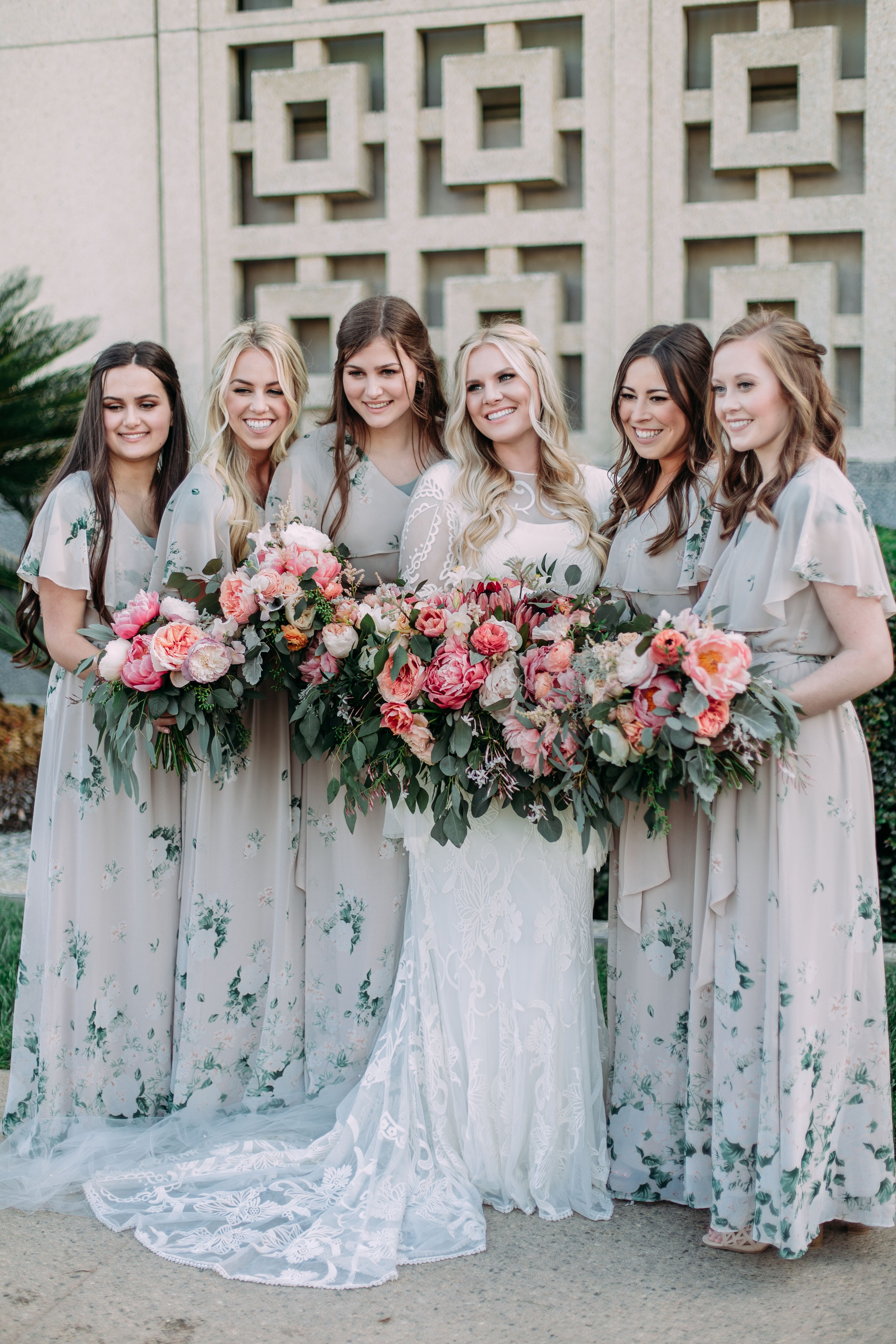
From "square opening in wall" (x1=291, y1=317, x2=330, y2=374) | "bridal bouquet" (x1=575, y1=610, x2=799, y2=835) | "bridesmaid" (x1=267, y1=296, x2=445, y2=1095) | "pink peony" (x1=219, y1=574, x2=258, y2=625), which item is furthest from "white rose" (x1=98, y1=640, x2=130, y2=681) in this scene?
"square opening in wall" (x1=291, y1=317, x2=330, y2=374)

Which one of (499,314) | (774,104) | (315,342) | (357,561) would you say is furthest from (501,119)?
(357,561)

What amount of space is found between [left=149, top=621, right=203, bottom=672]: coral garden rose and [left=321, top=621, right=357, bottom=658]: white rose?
0.33m

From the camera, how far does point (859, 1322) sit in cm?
266

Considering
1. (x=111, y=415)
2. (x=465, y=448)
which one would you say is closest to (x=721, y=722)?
(x=465, y=448)

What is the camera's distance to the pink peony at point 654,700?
8.95 ft

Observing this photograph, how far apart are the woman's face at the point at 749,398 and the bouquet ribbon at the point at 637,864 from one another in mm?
962

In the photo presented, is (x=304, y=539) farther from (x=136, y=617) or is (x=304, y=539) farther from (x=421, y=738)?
(x=421, y=738)

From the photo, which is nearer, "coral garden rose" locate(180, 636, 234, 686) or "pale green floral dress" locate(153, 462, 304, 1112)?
"coral garden rose" locate(180, 636, 234, 686)

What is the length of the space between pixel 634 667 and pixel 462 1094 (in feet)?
4.09

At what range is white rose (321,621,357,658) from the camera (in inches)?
121

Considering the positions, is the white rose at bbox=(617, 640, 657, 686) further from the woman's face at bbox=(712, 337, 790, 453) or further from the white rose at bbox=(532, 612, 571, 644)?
the woman's face at bbox=(712, 337, 790, 453)

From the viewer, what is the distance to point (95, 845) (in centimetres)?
358

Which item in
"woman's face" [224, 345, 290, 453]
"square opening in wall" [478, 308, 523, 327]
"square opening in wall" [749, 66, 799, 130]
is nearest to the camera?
"woman's face" [224, 345, 290, 453]

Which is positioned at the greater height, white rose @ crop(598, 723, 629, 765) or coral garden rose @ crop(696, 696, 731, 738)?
coral garden rose @ crop(696, 696, 731, 738)
